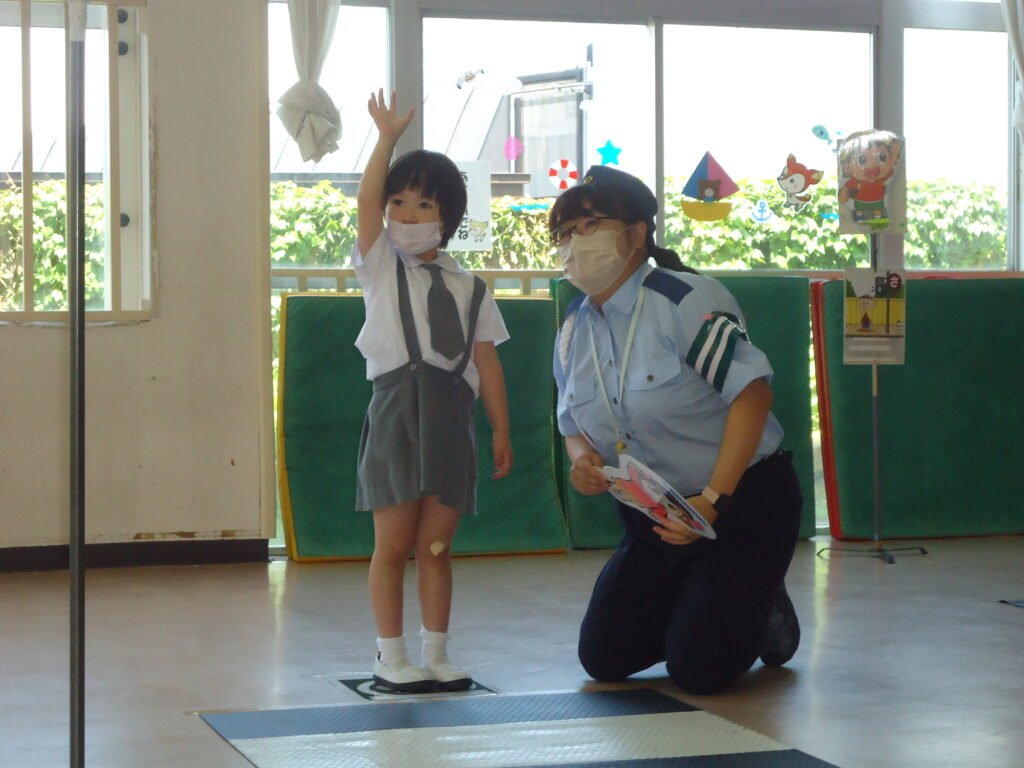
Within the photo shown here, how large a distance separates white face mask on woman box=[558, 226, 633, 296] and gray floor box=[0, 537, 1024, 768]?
86 centimetres

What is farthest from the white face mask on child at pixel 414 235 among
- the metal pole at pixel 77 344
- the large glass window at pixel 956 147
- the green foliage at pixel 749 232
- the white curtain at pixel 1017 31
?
the white curtain at pixel 1017 31

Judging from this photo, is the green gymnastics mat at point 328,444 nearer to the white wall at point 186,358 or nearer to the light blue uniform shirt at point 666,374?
the white wall at point 186,358

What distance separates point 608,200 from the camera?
2.97 meters

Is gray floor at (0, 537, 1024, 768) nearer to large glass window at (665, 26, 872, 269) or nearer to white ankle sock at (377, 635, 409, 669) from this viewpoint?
white ankle sock at (377, 635, 409, 669)

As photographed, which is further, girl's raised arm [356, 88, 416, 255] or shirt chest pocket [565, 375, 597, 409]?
shirt chest pocket [565, 375, 597, 409]

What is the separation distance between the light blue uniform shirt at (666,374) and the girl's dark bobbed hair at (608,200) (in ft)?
0.44

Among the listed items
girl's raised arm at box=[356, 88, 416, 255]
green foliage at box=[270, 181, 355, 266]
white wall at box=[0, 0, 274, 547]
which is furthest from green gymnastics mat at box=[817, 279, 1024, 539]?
girl's raised arm at box=[356, 88, 416, 255]

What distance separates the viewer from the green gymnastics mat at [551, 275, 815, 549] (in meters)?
5.13

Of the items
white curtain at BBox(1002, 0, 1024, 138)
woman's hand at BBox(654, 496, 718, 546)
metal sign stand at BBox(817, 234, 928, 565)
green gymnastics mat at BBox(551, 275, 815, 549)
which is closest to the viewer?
woman's hand at BBox(654, 496, 718, 546)

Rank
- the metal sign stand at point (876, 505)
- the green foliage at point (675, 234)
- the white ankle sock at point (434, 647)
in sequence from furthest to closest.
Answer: the metal sign stand at point (876, 505)
the green foliage at point (675, 234)
the white ankle sock at point (434, 647)

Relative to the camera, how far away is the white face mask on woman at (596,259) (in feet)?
9.71

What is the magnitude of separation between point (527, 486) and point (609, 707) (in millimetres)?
2185

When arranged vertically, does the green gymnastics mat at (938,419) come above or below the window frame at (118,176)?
below

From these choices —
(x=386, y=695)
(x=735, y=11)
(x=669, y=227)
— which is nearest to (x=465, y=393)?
(x=386, y=695)
